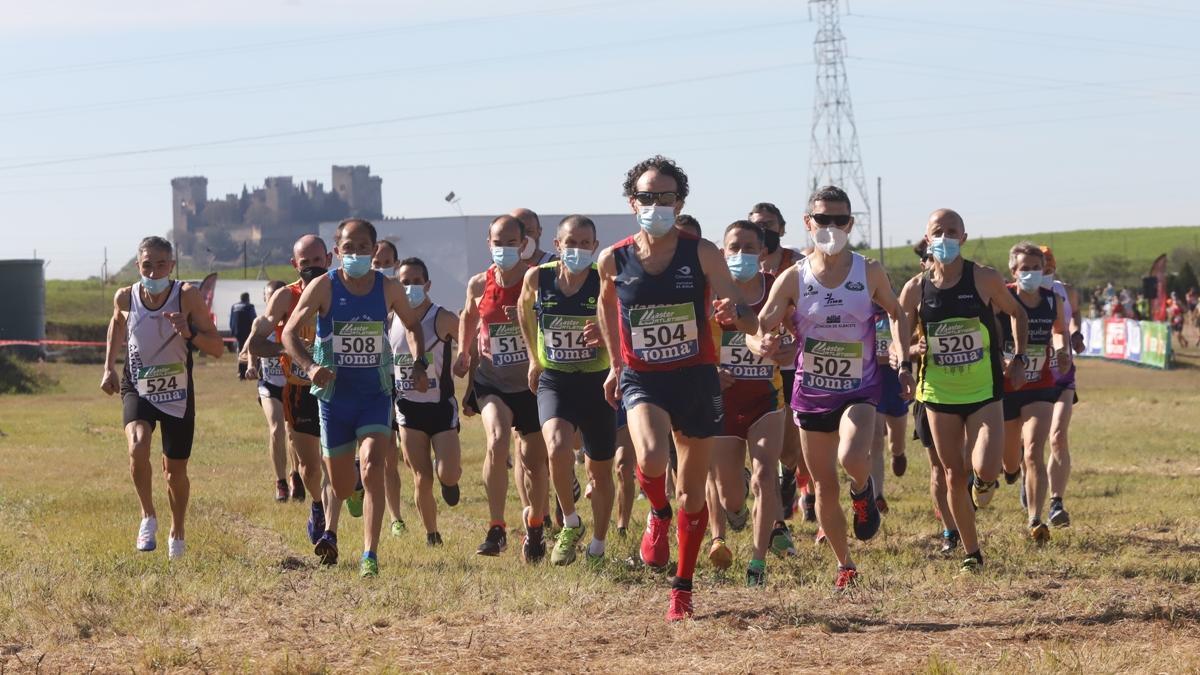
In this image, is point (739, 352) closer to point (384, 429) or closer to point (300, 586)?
point (384, 429)

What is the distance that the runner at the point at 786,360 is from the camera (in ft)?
32.7

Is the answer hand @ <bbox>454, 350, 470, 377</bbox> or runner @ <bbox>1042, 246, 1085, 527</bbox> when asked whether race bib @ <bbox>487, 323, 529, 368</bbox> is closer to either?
hand @ <bbox>454, 350, 470, 377</bbox>

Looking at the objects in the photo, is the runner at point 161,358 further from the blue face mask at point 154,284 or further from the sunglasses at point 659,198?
the sunglasses at point 659,198

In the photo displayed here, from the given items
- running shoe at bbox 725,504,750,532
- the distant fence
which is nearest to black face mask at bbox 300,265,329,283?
running shoe at bbox 725,504,750,532

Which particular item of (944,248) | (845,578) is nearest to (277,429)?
(944,248)

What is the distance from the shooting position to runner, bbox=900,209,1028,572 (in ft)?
31.9

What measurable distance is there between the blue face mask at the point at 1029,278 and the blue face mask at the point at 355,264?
4588 mm

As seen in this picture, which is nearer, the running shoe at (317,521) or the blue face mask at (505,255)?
the blue face mask at (505,255)

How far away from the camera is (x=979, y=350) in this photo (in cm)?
976

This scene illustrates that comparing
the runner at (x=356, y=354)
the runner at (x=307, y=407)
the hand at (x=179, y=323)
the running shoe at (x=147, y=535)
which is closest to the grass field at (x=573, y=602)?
the running shoe at (x=147, y=535)

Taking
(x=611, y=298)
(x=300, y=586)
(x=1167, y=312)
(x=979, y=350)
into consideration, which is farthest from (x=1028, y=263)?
(x=1167, y=312)

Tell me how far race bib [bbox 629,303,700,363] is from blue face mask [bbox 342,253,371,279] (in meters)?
2.03

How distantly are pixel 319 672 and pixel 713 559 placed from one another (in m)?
3.09

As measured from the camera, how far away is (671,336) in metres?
8.10
